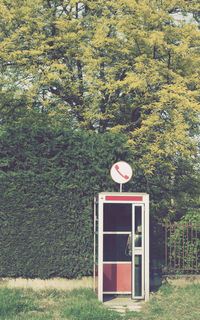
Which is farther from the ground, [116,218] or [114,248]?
[116,218]

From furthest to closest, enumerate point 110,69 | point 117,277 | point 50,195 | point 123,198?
point 110,69
point 50,195
point 117,277
point 123,198

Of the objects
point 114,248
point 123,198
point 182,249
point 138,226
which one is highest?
point 123,198

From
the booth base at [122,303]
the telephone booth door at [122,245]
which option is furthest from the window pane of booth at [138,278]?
the booth base at [122,303]

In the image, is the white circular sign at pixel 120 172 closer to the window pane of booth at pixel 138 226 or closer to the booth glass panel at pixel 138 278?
the window pane of booth at pixel 138 226

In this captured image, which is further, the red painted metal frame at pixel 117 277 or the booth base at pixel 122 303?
the red painted metal frame at pixel 117 277

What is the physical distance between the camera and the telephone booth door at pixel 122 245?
10008 mm

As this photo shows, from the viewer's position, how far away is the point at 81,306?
29.7 feet

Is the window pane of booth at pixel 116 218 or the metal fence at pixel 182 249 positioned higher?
the window pane of booth at pixel 116 218

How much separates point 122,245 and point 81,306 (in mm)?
2137

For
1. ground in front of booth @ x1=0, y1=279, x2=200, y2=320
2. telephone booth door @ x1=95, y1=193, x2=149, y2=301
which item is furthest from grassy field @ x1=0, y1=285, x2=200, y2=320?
telephone booth door @ x1=95, y1=193, x2=149, y2=301

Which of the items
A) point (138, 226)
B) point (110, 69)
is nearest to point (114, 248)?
point (138, 226)

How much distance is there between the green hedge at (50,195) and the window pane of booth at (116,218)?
53 centimetres

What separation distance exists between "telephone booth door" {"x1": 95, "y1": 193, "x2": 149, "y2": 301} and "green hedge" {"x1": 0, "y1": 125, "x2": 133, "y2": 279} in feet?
1.99

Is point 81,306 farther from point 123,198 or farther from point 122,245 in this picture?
point 123,198
